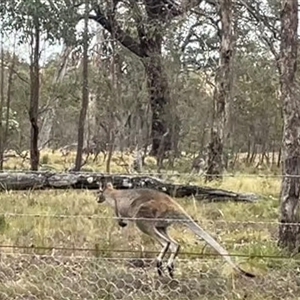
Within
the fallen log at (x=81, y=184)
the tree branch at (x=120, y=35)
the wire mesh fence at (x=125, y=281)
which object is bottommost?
the wire mesh fence at (x=125, y=281)

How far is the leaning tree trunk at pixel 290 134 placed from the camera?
6.75 m

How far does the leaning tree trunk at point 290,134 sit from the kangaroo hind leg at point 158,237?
4.23 ft

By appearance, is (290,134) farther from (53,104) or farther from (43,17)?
(53,104)

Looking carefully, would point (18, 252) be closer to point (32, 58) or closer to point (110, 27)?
point (32, 58)

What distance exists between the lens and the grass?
5.40m

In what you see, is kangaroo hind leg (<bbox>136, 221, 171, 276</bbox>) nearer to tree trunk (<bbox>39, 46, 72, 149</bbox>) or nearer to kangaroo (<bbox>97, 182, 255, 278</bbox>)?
kangaroo (<bbox>97, 182, 255, 278</bbox>)

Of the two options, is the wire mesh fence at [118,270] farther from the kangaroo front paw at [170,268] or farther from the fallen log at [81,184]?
the fallen log at [81,184]

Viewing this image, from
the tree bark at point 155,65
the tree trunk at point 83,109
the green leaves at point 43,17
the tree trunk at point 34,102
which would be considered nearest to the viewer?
the green leaves at point 43,17

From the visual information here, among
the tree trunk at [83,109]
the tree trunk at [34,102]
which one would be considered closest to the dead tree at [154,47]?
the tree trunk at [83,109]

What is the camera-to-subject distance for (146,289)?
18.0 feet

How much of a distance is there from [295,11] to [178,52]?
1239 cm

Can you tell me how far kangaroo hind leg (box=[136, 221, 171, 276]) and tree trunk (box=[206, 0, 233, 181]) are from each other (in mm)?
8541

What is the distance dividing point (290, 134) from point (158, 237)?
5.60ft

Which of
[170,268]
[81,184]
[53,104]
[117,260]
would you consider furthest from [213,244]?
[53,104]
